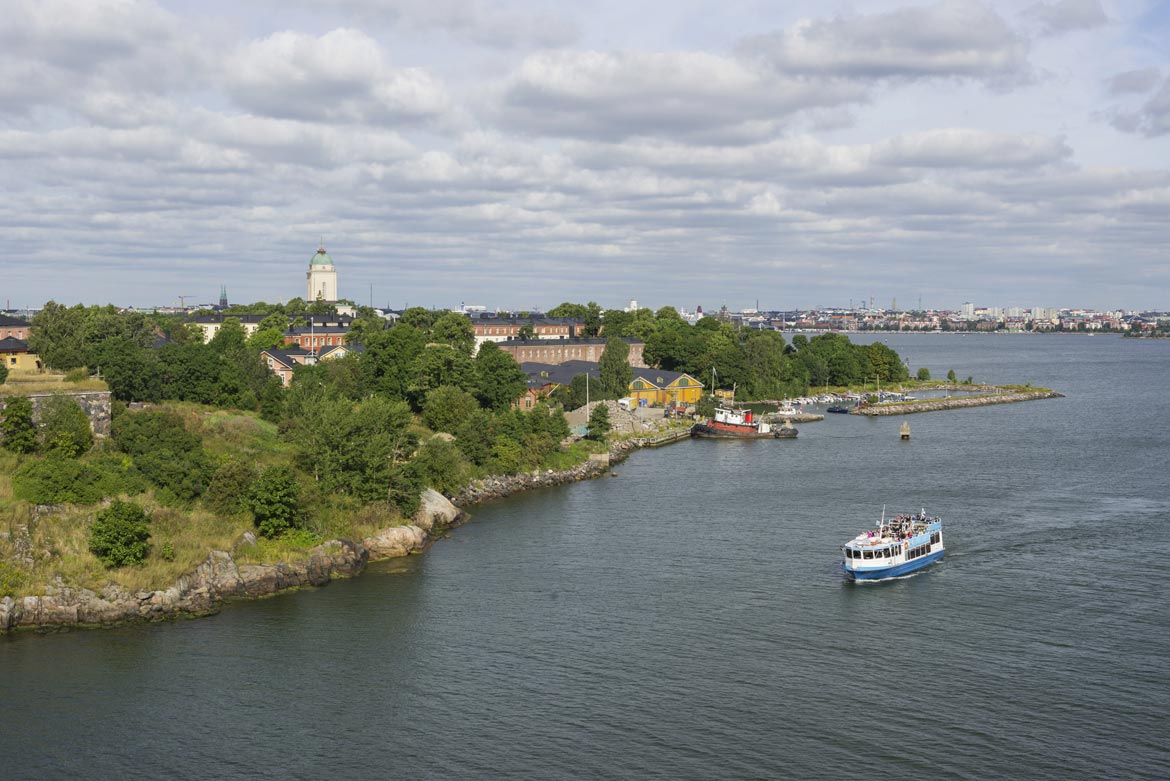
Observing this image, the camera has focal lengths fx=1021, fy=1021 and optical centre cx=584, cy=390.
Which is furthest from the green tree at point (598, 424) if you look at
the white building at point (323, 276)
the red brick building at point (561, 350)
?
the white building at point (323, 276)

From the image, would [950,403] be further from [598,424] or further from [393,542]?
[393,542]

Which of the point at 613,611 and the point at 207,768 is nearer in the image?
the point at 207,768

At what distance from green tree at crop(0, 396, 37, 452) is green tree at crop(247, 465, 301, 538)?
9.93 metres

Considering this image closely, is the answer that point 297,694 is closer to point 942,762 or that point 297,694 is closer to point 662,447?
point 942,762

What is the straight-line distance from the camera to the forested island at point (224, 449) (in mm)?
34500

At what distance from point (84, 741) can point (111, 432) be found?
23950 millimetres

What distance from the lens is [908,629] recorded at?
31938mm

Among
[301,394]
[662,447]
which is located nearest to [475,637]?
[301,394]

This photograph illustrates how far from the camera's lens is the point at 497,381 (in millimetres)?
71562

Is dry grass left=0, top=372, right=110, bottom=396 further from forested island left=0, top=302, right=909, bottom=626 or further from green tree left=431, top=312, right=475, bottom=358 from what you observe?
green tree left=431, top=312, right=475, bottom=358

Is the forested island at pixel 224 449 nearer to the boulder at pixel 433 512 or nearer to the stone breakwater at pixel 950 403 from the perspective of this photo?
the boulder at pixel 433 512

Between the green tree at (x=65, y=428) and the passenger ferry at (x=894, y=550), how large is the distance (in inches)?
1202

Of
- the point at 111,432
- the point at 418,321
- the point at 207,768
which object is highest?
the point at 418,321

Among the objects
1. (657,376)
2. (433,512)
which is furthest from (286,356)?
(433,512)
